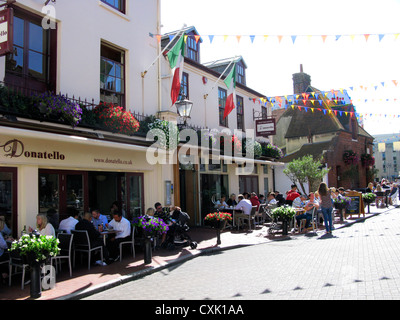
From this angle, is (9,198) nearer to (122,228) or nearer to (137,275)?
(122,228)

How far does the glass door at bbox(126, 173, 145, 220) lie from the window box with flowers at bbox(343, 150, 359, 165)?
70.9ft

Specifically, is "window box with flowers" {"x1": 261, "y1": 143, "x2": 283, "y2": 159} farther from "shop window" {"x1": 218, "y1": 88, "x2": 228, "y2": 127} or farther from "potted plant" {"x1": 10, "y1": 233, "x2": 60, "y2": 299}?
"potted plant" {"x1": 10, "y1": 233, "x2": 60, "y2": 299}

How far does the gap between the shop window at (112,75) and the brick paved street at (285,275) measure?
17.9ft

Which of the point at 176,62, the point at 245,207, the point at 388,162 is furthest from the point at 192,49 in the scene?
the point at 388,162

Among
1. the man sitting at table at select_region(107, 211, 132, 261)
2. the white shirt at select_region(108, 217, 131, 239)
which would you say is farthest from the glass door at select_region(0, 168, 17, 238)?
the white shirt at select_region(108, 217, 131, 239)

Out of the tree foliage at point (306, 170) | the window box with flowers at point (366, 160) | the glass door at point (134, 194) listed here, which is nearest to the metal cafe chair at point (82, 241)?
the glass door at point (134, 194)

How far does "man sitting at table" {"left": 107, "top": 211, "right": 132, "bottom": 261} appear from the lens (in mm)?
8398

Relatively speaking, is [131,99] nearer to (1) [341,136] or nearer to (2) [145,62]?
(2) [145,62]

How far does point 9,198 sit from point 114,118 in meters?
3.24

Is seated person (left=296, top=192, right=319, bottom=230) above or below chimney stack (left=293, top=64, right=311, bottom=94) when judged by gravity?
below

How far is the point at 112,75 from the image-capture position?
1080 centimetres

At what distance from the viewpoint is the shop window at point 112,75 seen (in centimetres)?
1048

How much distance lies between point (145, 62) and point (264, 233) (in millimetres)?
7162

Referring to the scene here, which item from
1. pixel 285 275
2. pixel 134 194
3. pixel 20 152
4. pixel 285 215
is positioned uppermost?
pixel 20 152
